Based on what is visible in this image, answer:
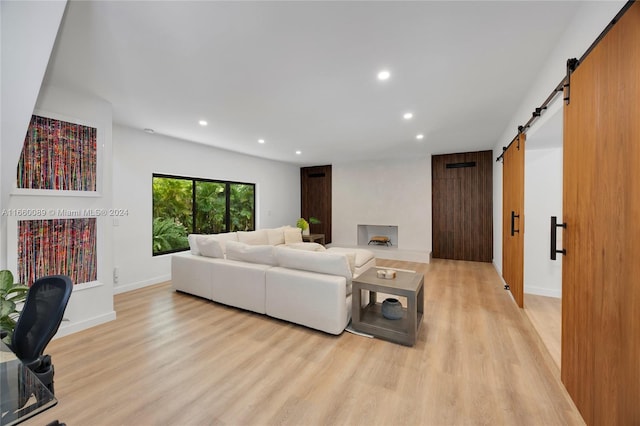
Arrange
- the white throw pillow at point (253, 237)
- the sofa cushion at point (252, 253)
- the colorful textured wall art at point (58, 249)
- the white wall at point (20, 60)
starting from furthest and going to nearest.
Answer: the white throw pillow at point (253, 237)
the sofa cushion at point (252, 253)
the colorful textured wall art at point (58, 249)
the white wall at point (20, 60)

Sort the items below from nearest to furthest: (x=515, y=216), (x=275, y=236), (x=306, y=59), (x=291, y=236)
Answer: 1. (x=306, y=59)
2. (x=515, y=216)
3. (x=275, y=236)
4. (x=291, y=236)

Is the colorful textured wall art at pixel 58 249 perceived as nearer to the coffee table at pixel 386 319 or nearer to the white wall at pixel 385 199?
the coffee table at pixel 386 319

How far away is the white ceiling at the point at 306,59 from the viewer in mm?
1683

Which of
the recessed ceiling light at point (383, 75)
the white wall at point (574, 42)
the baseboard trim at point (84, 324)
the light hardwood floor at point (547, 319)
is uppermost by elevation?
the recessed ceiling light at point (383, 75)

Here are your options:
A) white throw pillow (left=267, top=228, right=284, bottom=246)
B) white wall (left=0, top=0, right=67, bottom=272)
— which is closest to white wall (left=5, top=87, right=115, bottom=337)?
white wall (left=0, top=0, right=67, bottom=272)

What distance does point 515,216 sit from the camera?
3.21m

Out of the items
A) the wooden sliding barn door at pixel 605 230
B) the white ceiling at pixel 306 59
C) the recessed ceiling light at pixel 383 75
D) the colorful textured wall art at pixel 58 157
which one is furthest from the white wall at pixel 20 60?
the wooden sliding barn door at pixel 605 230

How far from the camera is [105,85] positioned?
8.76 feet

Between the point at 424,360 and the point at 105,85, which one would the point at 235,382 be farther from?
the point at 105,85

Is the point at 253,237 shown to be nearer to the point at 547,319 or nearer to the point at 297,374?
the point at 297,374

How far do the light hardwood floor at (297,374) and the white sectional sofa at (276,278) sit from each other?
0.65ft

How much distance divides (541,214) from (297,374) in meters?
3.67

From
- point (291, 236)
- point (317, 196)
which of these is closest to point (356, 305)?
point (291, 236)

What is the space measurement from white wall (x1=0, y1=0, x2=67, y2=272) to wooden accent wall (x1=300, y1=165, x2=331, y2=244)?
6.39 metres
